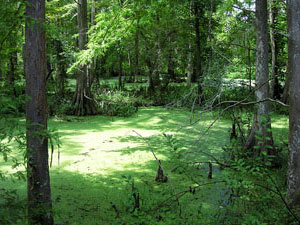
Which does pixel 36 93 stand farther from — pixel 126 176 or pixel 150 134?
pixel 150 134

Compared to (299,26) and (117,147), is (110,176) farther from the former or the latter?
(299,26)

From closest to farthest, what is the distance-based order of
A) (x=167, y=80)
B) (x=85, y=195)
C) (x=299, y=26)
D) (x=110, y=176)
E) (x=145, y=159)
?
(x=299, y=26) < (x=85, y=195) < (x=110, y=176) < (x=145, y=159) < (x=167, y=80)

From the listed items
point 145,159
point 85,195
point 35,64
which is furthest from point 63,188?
point 35,64

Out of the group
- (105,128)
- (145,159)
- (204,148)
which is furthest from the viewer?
(105,128)

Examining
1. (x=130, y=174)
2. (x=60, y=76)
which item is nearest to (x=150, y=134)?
(x=130, y=174)

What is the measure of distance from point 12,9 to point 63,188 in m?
2.25

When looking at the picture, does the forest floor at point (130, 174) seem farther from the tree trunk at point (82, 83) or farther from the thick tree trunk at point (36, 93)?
the tree trunk at point (82, 83)

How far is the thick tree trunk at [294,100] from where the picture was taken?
107 inches

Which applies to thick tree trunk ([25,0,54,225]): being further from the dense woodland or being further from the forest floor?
the forest floor

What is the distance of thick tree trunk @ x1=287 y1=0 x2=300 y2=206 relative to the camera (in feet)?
8.93

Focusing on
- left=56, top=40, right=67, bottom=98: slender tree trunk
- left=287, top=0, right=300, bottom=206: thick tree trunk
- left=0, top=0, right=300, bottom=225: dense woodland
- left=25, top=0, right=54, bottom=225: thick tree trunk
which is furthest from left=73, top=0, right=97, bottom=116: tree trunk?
left=287, top=0, right=300, bottom=206: thick tree trunk

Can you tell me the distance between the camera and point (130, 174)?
397 centimetres

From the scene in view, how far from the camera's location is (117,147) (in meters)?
5.24

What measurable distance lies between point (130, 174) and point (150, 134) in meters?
2.24
